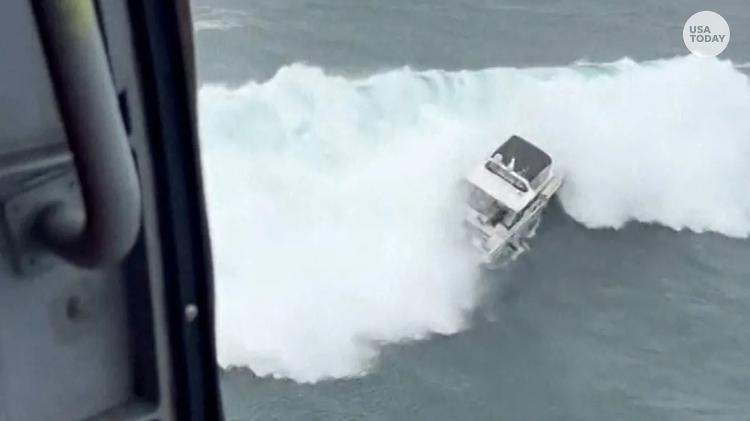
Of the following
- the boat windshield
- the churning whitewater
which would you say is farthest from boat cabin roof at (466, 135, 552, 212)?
the churning whitewater

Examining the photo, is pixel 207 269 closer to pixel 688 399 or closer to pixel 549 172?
pixel 688 399

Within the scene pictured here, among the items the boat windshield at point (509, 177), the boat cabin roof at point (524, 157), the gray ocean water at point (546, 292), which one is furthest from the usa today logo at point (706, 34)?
the boat windshield at point (509, 177)

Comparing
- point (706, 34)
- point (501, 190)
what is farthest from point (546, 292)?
point (706, 34)

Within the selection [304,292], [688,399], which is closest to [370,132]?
[304,292]

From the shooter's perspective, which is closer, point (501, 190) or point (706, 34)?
point (501, 190)

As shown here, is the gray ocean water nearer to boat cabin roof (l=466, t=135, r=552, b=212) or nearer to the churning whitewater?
the churning whitewater

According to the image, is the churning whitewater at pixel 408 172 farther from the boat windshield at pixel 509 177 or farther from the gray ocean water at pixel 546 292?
the boat windshield at pixel 509 177

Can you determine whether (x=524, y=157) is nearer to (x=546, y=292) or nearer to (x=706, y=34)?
(x=546, y=292)
